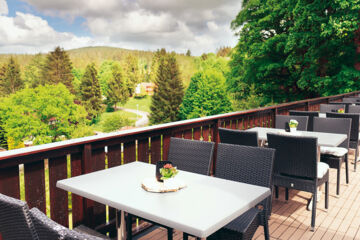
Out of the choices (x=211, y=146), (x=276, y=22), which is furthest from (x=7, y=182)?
(x=276, y=22)

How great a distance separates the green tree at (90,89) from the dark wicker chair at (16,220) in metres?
52.1

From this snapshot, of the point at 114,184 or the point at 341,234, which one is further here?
the point at 341,234

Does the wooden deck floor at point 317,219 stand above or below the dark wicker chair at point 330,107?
below

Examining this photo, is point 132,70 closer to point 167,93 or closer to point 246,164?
point 167,93

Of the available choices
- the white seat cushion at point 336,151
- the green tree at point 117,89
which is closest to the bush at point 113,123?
the green tree at point 117,89

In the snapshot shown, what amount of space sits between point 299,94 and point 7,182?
20408 mm

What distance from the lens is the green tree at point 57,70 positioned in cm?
4753

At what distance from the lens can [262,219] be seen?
8.14 ft

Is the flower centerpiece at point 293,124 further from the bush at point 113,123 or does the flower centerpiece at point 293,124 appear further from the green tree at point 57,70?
the bush at point 113,123

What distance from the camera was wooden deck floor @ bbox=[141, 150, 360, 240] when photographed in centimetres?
320

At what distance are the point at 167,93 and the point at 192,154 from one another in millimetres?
45534

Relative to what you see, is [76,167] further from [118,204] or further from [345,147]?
[345,147]

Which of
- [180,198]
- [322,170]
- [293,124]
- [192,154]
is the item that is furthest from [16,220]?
[293,124]

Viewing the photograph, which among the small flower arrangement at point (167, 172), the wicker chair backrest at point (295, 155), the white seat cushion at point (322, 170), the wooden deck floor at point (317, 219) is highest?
the small flower arrangement at point (167, 172)
